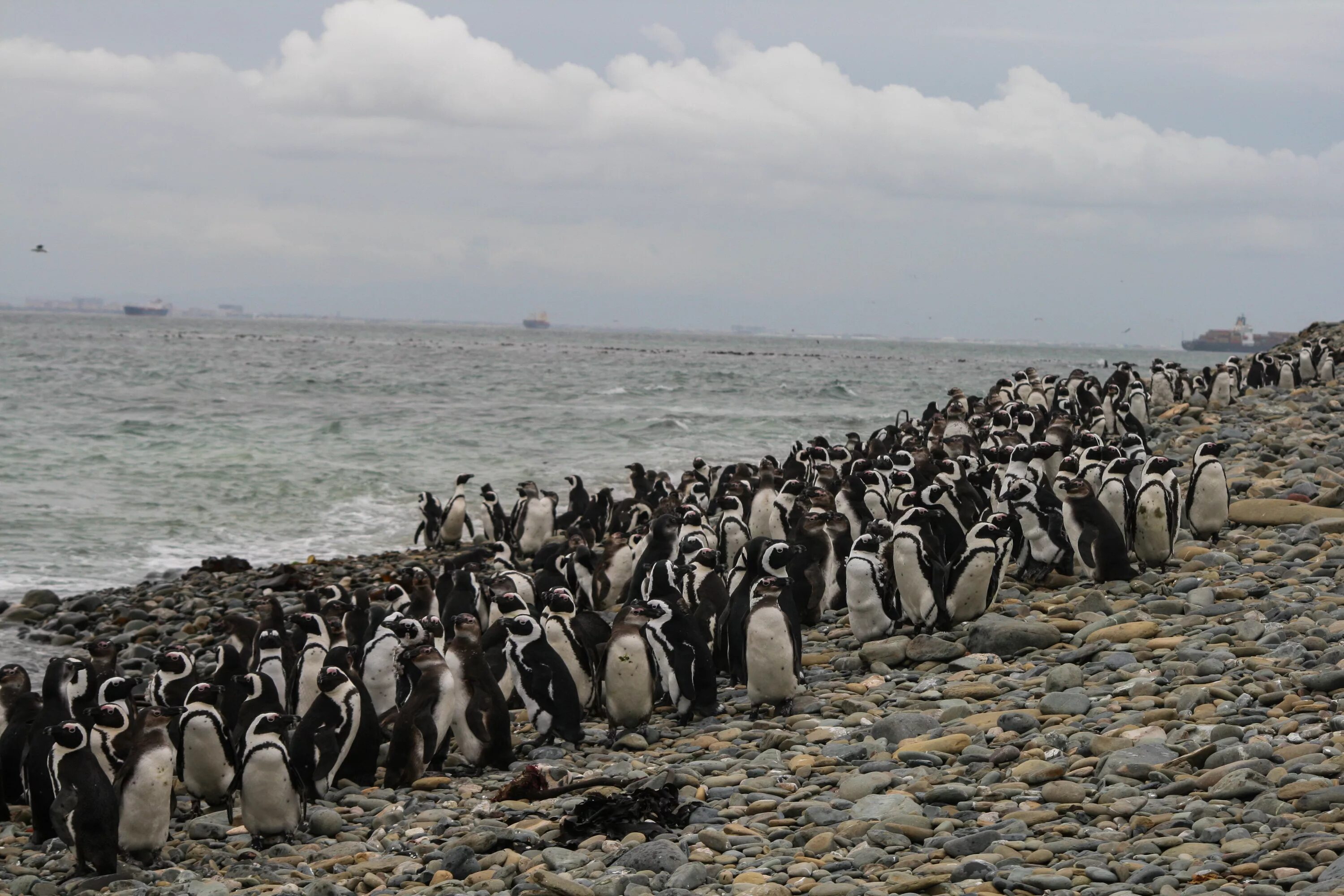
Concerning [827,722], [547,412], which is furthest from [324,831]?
[547,412]

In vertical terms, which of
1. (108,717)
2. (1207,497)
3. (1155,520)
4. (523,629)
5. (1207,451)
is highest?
(1207,451)

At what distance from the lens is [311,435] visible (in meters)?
31.0

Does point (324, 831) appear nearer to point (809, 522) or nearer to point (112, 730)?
point (112, 730)

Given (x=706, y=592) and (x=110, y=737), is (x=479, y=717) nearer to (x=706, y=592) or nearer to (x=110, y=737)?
(x=110, y=737)

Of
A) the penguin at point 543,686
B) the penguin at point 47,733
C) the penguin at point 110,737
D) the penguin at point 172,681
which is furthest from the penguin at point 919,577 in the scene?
the penguin at point 47,733

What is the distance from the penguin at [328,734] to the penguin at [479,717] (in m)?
0.50

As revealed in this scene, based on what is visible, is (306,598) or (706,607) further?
(306,598)

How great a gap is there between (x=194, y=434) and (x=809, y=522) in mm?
23269

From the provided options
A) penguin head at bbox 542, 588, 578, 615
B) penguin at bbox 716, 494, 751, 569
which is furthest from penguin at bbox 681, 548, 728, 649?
penguin at bbox 716, 494, 751, 569

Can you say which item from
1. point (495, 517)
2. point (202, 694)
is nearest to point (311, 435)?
point (495, 517)

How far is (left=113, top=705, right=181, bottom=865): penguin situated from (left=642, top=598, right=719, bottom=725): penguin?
113 inches

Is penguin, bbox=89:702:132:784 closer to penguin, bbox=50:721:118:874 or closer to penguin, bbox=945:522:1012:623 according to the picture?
penguin, bbox=50:721:118:874

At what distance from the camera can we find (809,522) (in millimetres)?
10305

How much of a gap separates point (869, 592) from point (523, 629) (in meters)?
2.42
